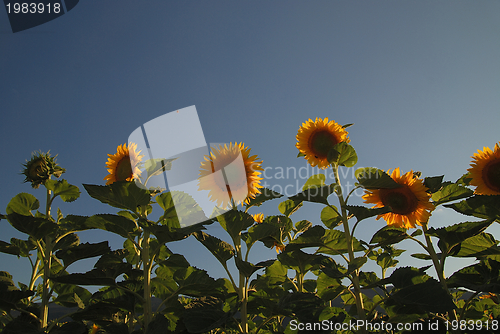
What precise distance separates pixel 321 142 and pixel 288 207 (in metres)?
0.84

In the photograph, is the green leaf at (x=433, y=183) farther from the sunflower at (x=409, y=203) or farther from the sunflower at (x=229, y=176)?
the sunflower at (x=229, y=176)

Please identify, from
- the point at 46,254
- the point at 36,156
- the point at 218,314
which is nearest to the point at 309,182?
the point at 218,314

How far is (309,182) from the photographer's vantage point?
291 cm

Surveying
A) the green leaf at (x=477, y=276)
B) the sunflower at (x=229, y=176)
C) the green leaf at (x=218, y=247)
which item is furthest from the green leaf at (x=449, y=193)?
the green leaf at (x=218, y=247)

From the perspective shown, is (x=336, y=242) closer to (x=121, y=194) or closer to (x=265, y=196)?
(x=265, y=196)

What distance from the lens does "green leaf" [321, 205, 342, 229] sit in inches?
117

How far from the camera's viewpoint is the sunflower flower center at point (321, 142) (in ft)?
10.3

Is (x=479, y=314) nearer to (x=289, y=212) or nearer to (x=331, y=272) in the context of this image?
(x=331, y=272)

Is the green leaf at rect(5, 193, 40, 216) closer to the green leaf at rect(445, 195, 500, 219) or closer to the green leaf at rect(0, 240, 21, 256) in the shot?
the green leaf at rect(0, 240, 21, 256)

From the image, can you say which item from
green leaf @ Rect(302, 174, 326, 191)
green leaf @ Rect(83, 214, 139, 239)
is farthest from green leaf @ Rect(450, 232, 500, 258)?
green leaf @ Rect(83, 214, 139, 239)

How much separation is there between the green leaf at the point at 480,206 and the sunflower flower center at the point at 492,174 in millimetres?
326

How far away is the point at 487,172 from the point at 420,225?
86cm

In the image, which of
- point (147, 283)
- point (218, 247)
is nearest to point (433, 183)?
point (218, 247)

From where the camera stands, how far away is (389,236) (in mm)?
2609
